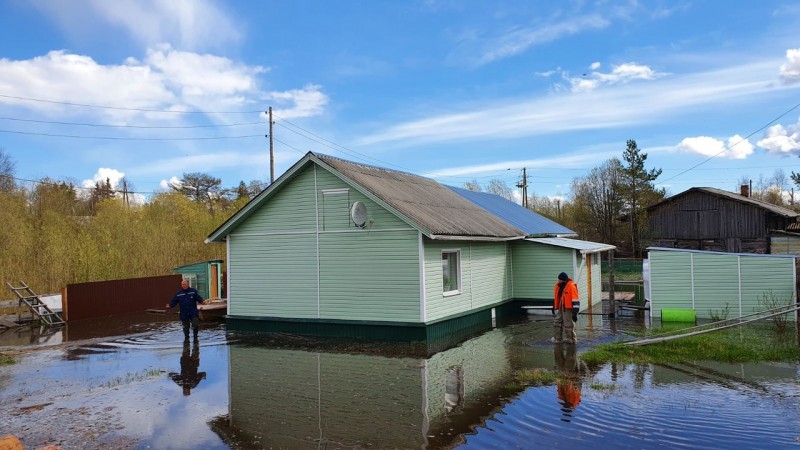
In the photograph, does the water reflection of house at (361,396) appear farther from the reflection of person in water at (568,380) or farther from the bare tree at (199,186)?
the bare tree at (199,186)

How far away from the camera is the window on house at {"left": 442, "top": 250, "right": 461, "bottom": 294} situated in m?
15.3

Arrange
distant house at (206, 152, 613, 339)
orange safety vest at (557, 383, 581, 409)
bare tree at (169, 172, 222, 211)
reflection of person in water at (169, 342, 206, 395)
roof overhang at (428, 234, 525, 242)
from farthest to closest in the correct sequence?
1. bare tree at (169, 172, 222, 211)
2. distant house at (206, 152, 613, 339)
3. roof overhang at (428, 234, 525, 242)
4. reflection of person in water at (169, 342, 206, 395)
5. orange safety vest at (557, 383, 581, 409)

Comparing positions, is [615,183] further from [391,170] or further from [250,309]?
[250,309]

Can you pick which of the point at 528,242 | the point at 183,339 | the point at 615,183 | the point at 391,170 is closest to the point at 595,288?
the point at 528,242

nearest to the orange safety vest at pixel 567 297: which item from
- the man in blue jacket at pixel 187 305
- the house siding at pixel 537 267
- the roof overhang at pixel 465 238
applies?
the roof overhang at pixel 465 238

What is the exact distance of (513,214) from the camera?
78.7ft

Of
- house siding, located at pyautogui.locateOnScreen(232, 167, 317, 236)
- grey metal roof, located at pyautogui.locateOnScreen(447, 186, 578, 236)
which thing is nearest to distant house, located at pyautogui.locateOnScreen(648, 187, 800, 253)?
grey metal roof, located at pyautogui.locateOnScreen(447, 186, 578, 236)

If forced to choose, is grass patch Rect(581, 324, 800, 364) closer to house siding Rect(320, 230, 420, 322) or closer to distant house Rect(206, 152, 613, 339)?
distant house Rect(206, 152, 613, 339)

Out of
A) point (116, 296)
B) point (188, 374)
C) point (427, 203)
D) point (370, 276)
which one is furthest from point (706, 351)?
point (116, 296)

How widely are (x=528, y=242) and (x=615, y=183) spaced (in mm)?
28574

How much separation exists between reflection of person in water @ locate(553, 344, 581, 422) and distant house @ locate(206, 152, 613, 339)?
11.1 ft

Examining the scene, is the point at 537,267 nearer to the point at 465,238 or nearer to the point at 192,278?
the point at 465,238

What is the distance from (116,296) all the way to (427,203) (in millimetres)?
13679

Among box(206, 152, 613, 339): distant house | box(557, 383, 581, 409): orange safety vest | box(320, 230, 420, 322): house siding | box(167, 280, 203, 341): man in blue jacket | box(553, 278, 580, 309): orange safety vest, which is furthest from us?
box(167, 280, 203, 341): man in blue jacket
